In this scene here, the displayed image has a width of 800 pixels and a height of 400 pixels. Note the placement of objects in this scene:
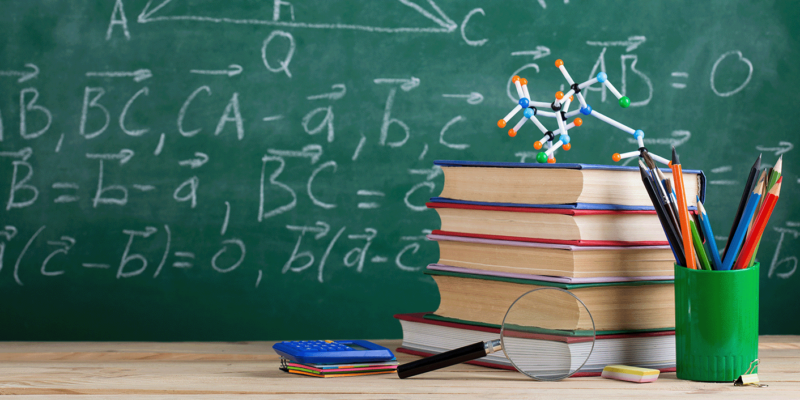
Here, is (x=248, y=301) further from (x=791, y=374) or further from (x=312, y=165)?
(x=791, y=374)

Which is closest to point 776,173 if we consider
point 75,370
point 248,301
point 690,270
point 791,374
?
point 690,270

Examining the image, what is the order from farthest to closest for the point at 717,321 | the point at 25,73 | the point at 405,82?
the point at 405,82, the point at 25,73, the point at 717,321

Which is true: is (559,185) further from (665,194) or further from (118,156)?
(118,156)

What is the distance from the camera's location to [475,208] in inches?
39.5

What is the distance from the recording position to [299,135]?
1.94 metres

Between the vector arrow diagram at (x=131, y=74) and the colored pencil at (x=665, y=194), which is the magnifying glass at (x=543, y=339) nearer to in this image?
the colored pencil at (x=665, y=194)

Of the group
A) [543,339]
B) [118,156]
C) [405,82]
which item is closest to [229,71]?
[118,156]

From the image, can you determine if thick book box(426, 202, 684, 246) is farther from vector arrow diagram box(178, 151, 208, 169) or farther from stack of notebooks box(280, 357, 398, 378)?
vector arrow diagram box(178, 151, 208, 169)

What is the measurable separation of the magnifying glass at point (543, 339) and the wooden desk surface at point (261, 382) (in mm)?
18

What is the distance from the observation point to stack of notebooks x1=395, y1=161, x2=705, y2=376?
2.95 feet

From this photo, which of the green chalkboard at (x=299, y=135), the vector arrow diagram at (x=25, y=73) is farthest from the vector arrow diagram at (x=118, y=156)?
the vector arrow diagram at (x=25, y=73)

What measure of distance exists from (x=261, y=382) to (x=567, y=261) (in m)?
0.40

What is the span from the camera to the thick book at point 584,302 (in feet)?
2.86

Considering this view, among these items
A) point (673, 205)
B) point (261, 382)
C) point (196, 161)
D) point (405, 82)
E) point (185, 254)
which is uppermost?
point (405, 82)
